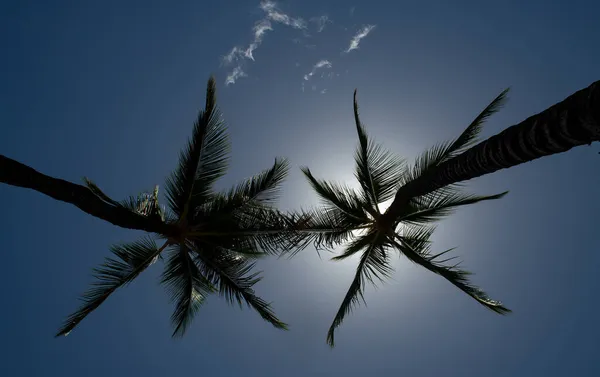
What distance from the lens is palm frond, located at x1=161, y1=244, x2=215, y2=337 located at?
938 centimetres

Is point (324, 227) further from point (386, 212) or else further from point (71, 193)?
point (71, 193)

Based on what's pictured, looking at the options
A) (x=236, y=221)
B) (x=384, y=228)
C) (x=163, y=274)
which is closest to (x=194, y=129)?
(x=236, y=221)

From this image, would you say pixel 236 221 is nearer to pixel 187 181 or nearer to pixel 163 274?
pixel 187 181

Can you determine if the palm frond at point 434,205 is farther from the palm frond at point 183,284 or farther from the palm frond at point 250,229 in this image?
the palm frond at point 183,284

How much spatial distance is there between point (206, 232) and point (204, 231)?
0.07m

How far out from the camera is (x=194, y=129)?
27.3 ft

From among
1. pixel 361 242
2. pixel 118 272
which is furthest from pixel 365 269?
pixel 118 272

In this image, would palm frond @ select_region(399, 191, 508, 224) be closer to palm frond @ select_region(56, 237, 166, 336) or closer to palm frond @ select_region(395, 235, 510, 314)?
palm frond @ select_region(395, 235, 510, 314)

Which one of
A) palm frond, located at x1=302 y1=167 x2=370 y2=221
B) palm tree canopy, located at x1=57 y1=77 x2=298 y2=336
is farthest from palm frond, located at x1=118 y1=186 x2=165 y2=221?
palm frond, located at x1=302 y1=167 x2=370 y2=221

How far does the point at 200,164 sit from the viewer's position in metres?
8.62

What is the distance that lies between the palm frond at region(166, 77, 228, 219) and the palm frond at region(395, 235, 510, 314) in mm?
4808

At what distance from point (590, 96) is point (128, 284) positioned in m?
9.04

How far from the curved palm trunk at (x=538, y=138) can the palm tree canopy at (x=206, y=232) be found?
176 inches

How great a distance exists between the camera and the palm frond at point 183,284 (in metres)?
9.38
